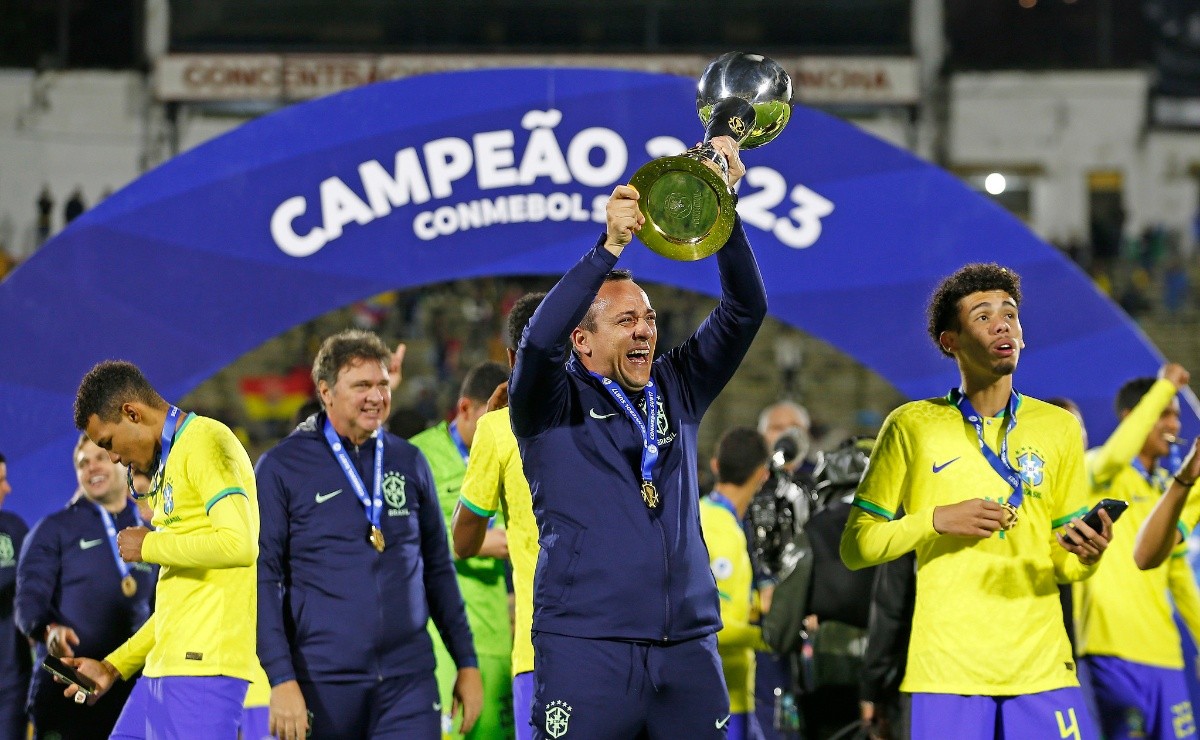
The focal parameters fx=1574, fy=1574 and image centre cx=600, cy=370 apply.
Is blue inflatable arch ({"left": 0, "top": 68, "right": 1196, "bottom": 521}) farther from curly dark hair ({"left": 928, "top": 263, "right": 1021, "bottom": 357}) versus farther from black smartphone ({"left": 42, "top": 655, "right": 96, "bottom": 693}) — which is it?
curly dark hair ({"left": 928, "top": 263, "right": 1021, "bottom": 357})

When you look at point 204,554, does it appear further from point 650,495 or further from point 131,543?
point 650,495

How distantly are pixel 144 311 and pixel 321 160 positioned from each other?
135 centimetres

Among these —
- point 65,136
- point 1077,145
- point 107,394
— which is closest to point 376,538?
point 107,394

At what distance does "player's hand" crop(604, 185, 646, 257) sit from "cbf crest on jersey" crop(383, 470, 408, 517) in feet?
6.53

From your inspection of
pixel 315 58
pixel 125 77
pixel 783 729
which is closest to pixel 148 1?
pixel 125 77

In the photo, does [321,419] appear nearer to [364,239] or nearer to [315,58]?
[364,239]

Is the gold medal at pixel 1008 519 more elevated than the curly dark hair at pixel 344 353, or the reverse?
the curly dark hair at pixel 344 353

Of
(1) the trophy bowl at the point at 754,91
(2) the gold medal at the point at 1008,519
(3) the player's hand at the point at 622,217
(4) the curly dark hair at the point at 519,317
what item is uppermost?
(1) the trophy bowl at the point at 754,91

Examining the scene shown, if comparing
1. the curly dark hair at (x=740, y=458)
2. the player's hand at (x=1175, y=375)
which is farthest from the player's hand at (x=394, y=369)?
the player's hand at (x=1175, y=375)

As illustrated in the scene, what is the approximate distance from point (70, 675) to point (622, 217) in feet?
9.87

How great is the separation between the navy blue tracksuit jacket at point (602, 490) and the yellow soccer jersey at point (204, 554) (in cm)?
116

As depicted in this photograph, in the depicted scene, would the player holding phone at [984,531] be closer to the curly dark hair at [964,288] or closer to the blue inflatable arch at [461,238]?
the curly dark hair at [964,288]

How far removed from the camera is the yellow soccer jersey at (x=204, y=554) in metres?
5.16

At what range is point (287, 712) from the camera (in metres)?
5.46
